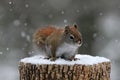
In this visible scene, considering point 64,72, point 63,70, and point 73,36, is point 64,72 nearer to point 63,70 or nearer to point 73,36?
point 63,70

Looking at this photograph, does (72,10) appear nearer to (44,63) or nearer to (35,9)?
(35,9)

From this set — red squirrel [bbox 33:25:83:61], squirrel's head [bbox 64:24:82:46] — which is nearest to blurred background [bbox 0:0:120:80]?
red squirrel [bbox 33:25:83:61]

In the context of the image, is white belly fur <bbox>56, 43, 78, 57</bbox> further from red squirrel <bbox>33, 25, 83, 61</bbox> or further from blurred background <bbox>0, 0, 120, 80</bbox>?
blurred background <bbox>0, 0, 120, 80</bbox>

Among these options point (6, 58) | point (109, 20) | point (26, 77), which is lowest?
point (26, 77)

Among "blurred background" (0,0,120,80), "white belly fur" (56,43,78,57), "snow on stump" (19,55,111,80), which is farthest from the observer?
"blurred background" (0,0,120,80)

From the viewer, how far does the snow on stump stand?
3906mm

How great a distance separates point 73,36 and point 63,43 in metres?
0.13

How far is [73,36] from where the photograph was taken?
3975 millimetres

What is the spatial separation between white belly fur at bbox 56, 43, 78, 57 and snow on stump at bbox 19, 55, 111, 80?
70mm

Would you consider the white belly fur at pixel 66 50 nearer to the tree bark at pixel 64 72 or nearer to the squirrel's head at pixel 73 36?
the squirrel's head at pixel 73 36

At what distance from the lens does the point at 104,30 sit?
1184 cm

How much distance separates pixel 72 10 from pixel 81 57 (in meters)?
7.54

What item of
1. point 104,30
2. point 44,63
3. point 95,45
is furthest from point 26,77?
point 104,30

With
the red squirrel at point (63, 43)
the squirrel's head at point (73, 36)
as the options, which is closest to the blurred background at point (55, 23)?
the red squirrel at point (63, 43)
